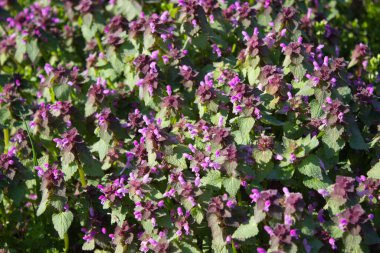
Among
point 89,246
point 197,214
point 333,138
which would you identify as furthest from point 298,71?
point 89,246

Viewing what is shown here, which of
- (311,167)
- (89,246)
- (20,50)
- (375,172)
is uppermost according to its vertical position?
(311,167)

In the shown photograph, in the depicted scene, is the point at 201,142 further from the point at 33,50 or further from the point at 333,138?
the point at 33,50

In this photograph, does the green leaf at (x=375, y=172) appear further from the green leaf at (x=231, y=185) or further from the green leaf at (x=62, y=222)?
the green leaf at (x=62, y=222)

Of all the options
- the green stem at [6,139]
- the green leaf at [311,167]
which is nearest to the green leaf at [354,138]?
the green leaf at [311,167]

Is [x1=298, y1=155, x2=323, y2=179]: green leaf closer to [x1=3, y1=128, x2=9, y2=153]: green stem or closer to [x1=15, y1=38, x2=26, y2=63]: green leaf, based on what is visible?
[x1=3, y1=128, x2=9, y2=153]: green stem

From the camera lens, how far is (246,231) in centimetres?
342

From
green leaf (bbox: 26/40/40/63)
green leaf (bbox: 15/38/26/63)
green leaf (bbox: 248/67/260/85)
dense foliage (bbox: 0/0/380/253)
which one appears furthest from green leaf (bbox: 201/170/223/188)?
green leaf (bbox: 15/38/26/63)

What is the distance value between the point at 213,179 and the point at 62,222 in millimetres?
1054

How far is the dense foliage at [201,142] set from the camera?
11.7ft

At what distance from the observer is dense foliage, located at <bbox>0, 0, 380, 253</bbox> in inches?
140

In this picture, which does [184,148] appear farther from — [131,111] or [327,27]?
[327,27]

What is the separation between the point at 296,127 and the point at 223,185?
2.48 feet

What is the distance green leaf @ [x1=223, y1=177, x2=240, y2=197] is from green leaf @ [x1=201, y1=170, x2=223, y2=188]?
0.06 metres

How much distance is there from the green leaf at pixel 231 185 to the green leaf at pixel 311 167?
1.38 feet
